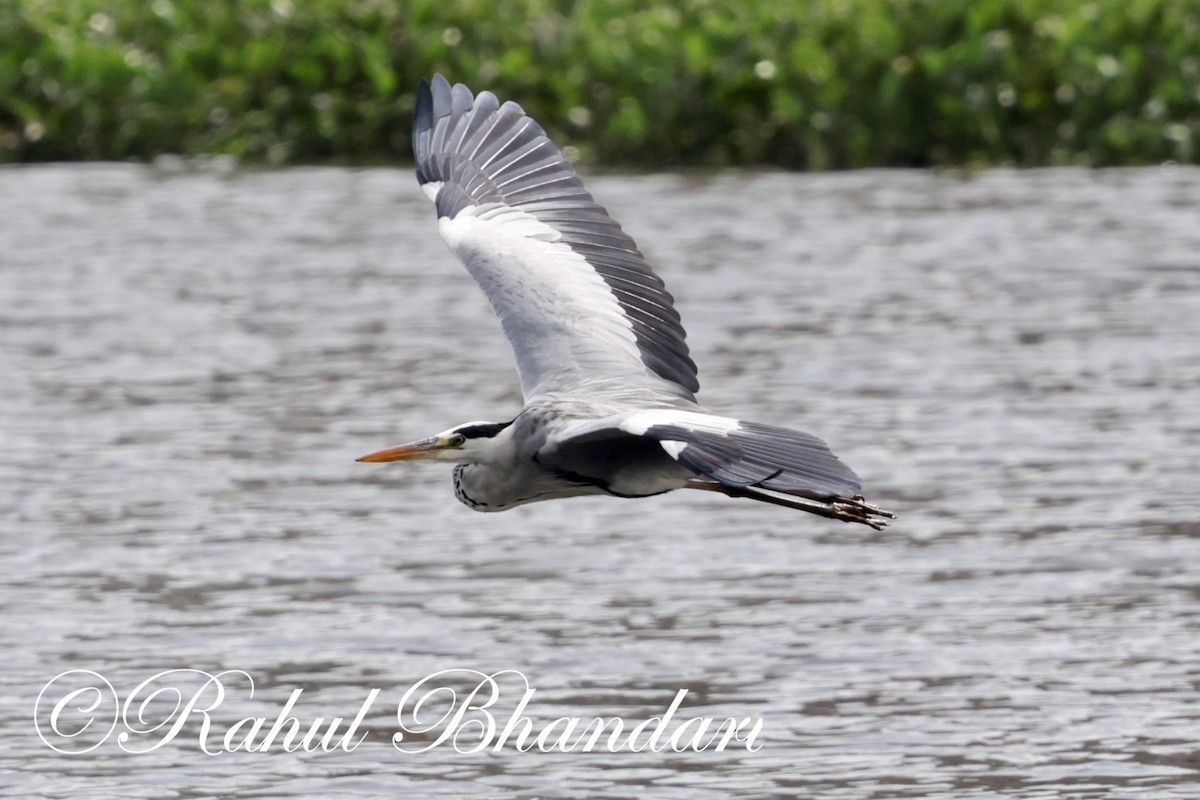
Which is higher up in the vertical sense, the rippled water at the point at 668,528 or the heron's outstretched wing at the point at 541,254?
the heron's outstretched wing at the point at 541,254

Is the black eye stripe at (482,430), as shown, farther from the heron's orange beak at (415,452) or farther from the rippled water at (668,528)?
the rippled water at (668,528)

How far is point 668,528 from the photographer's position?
10.0 meters

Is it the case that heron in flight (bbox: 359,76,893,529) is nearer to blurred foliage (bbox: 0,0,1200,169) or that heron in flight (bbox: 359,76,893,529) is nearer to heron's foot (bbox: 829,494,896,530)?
heron's foot (bbox: 829,494,896,530)

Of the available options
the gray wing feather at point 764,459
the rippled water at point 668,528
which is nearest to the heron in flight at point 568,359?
the gray wing feather at point 764,459

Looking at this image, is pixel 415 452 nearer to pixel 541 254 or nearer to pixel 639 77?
pixel 541 254

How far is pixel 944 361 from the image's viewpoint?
44.3ft

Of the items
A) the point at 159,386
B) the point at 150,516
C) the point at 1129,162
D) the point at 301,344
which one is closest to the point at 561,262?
the point at 150,516

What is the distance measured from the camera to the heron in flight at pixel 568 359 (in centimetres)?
614

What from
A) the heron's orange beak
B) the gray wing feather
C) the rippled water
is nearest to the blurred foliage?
the rippled water

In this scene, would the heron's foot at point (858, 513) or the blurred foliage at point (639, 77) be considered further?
the blurred foliage at point (639, 77)

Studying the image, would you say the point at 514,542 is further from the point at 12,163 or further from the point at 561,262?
the point at 12,163

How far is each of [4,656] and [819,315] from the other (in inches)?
296

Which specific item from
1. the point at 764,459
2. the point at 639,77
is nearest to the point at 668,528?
the point at 764,459

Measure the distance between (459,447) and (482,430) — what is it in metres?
0.10
